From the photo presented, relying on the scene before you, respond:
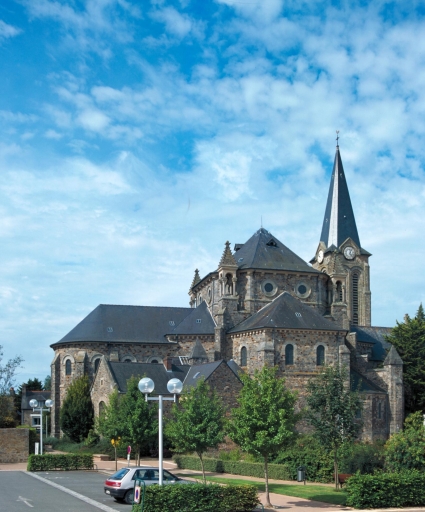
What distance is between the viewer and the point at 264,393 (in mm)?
27844

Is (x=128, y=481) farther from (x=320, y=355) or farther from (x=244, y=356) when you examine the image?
(x=244, y=356)

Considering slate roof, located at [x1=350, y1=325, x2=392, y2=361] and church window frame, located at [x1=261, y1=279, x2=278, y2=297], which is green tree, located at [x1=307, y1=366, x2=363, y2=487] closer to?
church window frame, located at [x1=261, y1=279, x2=278, y2=297]

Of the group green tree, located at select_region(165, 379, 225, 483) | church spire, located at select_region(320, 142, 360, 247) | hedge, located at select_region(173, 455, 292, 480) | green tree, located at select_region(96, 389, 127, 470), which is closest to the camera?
green tree, located at select_region(165, 379, 225, 483)

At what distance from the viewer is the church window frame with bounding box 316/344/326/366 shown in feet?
176

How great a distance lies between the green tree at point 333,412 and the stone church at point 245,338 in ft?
56.7

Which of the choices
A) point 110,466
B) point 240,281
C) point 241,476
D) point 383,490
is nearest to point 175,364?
point 240,281

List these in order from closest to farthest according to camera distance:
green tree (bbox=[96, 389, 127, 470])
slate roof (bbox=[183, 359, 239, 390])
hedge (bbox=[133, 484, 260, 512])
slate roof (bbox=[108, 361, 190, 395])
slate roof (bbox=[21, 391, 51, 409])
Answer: hedge (bbox=[133, 484, 260, 512]) → green tree (bbox=[96, 389, 127, 470]) → slate roof (bbox=[183, 359, 239, 390]) → slate roof (bbox=[108, 361, 190, 395]) → slate roof (bbox=[21, 391, 51, 409])

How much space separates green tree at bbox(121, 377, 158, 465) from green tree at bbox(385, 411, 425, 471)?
49.9 feet

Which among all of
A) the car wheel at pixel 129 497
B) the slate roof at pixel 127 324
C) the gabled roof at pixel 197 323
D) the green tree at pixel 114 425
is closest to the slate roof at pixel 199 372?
the gabled roof at pixel 197 323

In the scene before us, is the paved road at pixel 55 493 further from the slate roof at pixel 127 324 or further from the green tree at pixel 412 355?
the green tree at pixel 412 355

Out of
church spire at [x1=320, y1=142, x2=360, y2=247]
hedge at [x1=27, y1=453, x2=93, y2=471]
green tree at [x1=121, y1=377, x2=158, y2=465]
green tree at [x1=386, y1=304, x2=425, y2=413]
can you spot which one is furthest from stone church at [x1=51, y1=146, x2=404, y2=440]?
church spire at [x1=320, y1=142, x2=360, y2=247]

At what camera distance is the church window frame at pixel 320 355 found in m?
53.7

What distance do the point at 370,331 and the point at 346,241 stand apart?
15.3 meters

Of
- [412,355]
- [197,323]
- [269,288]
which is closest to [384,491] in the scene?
[269,288]
